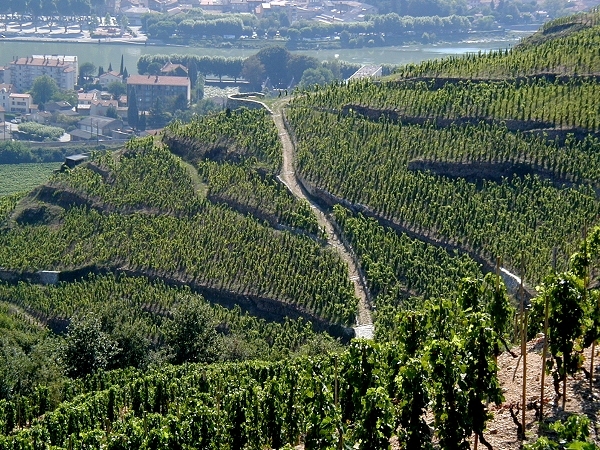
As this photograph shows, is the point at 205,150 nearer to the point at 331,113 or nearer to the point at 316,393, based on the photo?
the point at 331,113

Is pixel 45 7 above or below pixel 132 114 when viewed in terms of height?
above

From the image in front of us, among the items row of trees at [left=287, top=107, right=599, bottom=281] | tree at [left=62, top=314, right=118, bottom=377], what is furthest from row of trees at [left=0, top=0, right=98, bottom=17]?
tree at [left=62, top=314, right=118, bottom=377]

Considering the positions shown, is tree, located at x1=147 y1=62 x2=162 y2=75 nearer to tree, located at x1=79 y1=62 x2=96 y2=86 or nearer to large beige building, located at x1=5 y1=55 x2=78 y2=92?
tree, located at x1=79 y1=62 x2=96 y2=86

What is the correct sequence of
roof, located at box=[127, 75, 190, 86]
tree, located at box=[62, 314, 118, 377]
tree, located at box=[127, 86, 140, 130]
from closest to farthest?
tree, located at box=[62, 314, 118, 377]
tree, located at box=[127, 86, 140, 130]
roof, located at box=[127, 75, 190, 86]

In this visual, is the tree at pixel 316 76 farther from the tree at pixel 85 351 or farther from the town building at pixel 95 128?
the tree at pixel 85 351

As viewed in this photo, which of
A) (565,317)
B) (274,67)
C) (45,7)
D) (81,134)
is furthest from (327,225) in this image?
(45,7)

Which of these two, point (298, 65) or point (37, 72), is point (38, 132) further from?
point (298, 65)

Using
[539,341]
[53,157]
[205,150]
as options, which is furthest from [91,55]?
[539,341]

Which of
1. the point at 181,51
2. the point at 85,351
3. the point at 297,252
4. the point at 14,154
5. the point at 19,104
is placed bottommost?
the point at 14,154
